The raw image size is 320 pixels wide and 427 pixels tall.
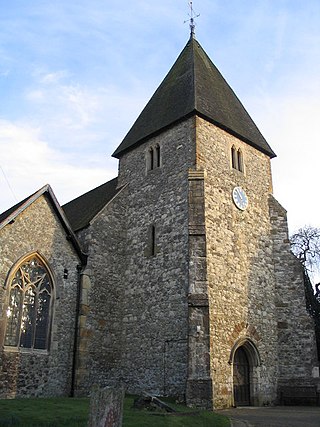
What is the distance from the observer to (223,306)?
17922 mm

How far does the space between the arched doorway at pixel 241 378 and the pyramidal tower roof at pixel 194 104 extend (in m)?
10.2

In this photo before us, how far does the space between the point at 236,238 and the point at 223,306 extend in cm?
328

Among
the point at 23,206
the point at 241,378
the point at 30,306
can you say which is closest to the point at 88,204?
the point at 23,206

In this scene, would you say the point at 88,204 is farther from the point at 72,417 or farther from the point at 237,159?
the point at 72,417

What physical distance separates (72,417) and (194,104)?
14612 mm

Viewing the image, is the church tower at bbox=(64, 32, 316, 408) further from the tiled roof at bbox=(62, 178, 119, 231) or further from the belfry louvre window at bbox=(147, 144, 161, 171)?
the tiled roof at bbox=(62, 178, 119, 231)

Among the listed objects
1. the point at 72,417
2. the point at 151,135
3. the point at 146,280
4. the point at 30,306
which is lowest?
the point at 72,417

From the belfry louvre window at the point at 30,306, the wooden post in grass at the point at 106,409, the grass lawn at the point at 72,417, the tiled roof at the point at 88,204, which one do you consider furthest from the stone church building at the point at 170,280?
the wooden post in grass at the point at 106,409

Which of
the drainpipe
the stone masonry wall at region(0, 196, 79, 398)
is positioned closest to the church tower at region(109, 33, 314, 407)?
the drainpipe

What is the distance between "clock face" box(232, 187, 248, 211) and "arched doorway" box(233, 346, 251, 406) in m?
6.17

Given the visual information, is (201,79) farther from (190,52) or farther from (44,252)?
(44,252)

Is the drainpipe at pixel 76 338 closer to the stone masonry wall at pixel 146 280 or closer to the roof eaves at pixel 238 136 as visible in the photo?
the stone masonry wall at pixel 146 280

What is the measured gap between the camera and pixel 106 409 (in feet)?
18.4

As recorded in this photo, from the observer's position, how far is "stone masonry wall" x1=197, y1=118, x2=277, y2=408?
1747 cm
